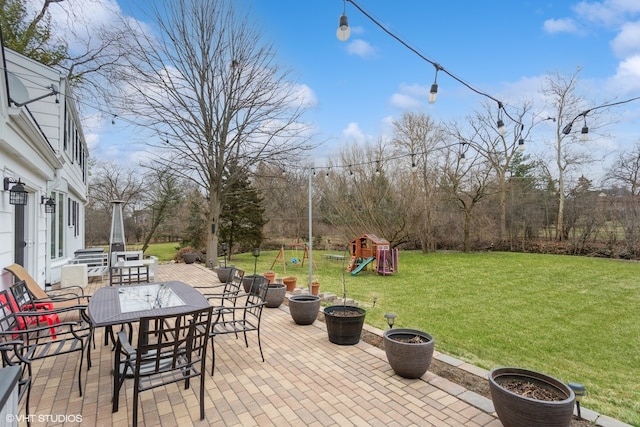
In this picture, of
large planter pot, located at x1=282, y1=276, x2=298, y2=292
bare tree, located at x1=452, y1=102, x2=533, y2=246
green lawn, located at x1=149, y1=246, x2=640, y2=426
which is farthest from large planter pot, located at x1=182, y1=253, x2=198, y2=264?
bare tree, located at x1=452, y1=102, x2=533, y2=246

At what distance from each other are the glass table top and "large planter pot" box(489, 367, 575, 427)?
2.73 meters

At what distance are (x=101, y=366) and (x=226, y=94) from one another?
8861 millimetres

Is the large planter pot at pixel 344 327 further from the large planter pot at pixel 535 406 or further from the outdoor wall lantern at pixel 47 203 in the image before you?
the outdoor wall lantern at pixel 47 203

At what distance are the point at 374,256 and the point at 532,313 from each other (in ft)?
18.5

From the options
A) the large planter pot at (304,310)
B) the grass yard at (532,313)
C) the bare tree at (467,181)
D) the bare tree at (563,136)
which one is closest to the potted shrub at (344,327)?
the large planter pot at (304,310)

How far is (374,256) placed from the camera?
38.1 feet

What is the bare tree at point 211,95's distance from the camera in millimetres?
9586

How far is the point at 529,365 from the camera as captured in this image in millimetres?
4094

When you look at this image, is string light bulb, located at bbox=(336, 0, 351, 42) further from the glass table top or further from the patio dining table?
the glass table top

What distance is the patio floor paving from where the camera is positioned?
2396 mm

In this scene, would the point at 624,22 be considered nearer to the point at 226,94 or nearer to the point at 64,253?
the point at 226,94

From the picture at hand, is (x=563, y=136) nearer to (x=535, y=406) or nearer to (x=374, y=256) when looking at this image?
(x=374, y=256)

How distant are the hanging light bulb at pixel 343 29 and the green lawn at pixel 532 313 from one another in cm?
390

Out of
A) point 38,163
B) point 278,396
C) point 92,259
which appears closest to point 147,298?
point 278,396
